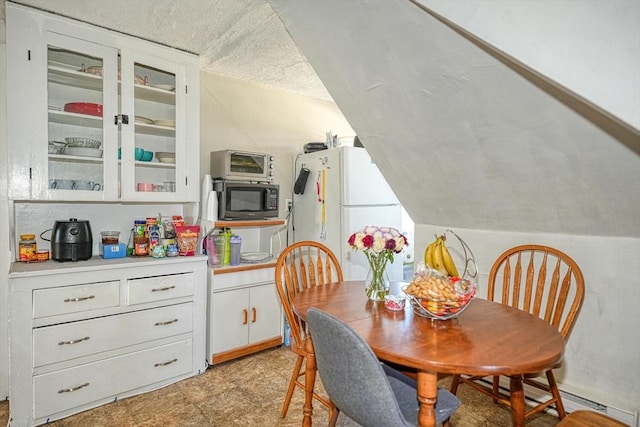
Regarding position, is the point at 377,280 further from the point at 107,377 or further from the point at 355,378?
the point at 107,377

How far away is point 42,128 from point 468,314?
248cm

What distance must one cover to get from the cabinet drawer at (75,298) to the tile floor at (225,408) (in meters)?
0.60

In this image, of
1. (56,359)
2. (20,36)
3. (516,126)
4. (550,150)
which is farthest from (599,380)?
(20,36)

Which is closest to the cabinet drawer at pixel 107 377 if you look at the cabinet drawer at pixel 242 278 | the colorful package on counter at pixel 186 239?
the cabinet drawer at pixel 242 278

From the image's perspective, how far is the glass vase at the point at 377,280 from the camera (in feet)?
5.26

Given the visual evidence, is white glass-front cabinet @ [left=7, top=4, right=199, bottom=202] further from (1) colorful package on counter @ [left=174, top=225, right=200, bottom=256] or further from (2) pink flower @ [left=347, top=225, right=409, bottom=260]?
(2) pink flower @ [left=347, top=225, right=409, bottom=260]

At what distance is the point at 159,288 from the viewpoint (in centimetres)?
229

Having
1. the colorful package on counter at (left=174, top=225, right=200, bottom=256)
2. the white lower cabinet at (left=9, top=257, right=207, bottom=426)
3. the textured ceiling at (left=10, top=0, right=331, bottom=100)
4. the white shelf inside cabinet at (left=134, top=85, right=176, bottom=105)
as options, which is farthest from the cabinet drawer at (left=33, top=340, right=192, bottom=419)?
the textured ceiling at (left=10, top=0, right=331, bottom=100)

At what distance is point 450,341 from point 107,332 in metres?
1.96

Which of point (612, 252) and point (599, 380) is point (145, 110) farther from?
point (599, 380)

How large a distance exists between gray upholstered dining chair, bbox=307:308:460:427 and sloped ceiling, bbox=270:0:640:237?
103 centimetres

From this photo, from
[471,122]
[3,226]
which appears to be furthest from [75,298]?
[471,122]

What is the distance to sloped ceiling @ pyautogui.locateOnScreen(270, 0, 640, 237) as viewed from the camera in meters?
1.41

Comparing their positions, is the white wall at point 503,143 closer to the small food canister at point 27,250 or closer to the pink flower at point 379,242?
the pink flower at point 379,242
